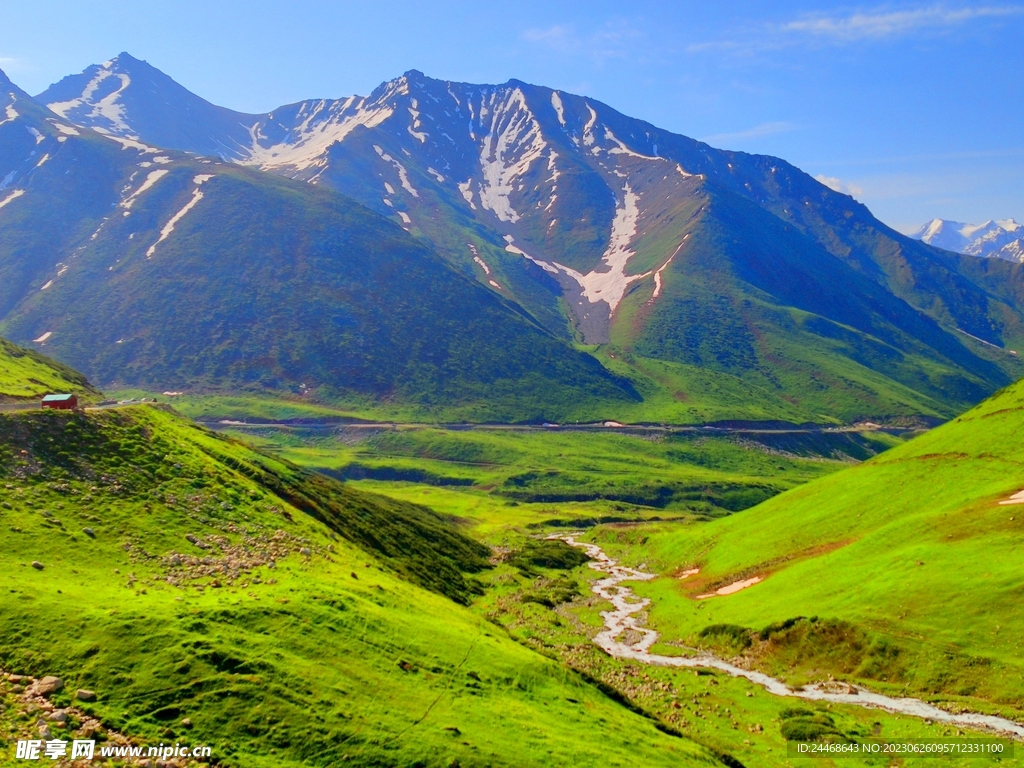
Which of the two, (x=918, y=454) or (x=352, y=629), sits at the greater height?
(x=918, y=454)

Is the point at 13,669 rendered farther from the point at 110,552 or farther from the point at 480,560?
the point at 480,560

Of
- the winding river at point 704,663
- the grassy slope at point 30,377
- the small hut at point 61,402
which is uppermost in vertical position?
the small hut at point 61,402

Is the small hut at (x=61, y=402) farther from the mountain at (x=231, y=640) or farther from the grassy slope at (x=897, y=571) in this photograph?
the grassy slope at (x=897, y=571)

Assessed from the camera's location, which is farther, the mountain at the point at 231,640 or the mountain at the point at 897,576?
the mountain at the point at 897,576

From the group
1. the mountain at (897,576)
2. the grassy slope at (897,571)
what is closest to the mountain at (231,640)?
the mountain at (897,576)

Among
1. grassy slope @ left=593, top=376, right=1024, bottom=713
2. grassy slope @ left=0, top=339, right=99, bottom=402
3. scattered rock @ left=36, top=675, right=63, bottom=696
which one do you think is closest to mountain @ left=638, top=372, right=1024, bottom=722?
grassy slope @ left=593, top=376, right=1024, bottom=713

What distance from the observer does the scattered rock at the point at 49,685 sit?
91.5 ft

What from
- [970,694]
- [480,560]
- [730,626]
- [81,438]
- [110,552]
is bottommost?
[480,560]

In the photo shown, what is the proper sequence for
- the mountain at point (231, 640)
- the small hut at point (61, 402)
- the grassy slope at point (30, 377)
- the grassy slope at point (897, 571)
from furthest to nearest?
the grassy slope at point (30, 377) → the small hut at point (61, 402) → the grassy slope at point (897, 571) → the mountain at point (231, 640)

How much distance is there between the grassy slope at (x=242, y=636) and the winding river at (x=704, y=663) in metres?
15.3

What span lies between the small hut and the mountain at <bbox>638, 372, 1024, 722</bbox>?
5084 centimetres

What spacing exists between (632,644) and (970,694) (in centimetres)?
2628

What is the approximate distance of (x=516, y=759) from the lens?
30078 millimetres

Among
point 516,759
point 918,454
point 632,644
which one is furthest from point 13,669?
point 918,454
